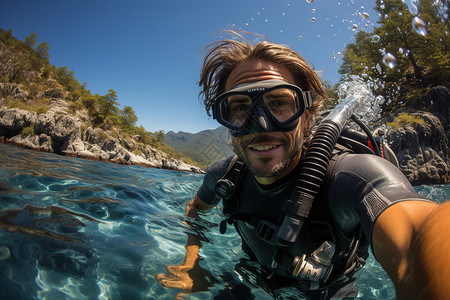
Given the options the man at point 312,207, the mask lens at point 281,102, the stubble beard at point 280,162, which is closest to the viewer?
the man at point 312,207

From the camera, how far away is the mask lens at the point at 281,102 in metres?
1.78

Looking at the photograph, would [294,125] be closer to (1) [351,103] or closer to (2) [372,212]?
(2) [372,212]

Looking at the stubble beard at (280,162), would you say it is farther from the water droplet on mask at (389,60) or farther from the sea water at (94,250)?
the water droplet on mask at (389,60)

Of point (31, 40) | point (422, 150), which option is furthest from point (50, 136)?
point (31, 40)

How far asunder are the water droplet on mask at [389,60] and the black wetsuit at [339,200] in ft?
96.9

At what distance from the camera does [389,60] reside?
25.9m

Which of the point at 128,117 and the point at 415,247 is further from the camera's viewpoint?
the point at 128,117

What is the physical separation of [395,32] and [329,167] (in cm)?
2893

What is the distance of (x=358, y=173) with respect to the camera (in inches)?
49.6

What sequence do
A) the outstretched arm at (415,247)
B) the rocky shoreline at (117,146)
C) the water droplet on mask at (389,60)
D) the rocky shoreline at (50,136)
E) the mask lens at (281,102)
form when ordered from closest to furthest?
the outstretched arm at (415,247), the mask lens at (281,102), the rocky shoreline at (117,146), the rocky shoreline at (50,136), the water droplet on mask at (389,60)

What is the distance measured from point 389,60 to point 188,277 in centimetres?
3363

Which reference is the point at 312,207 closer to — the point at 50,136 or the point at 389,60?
the point at 50,136

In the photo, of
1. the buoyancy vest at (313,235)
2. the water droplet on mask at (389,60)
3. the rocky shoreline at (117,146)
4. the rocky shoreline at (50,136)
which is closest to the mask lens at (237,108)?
the buoyancy vest at (313,235)

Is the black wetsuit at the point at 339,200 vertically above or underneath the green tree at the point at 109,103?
underneath
